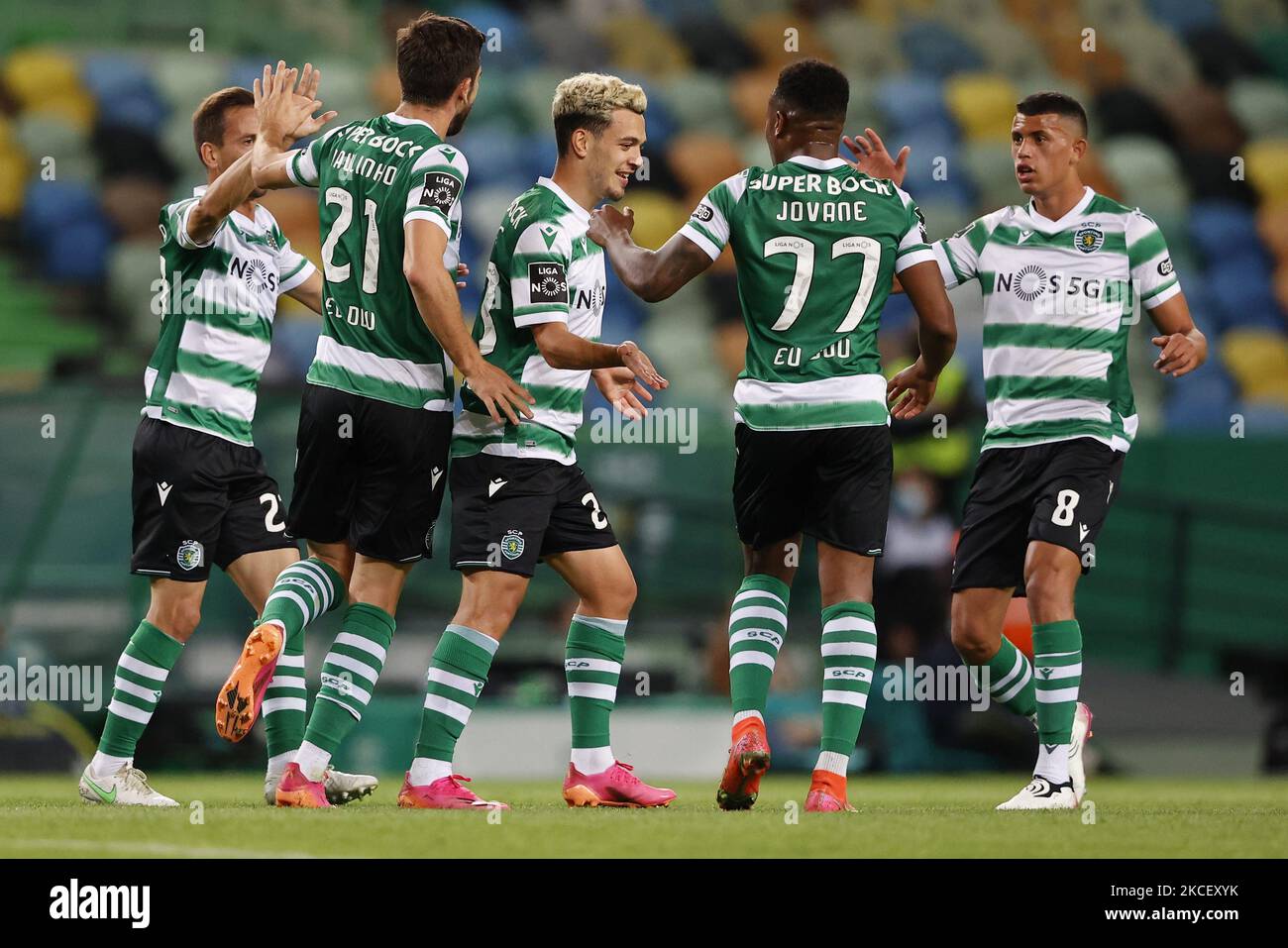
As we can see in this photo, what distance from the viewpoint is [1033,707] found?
626 cm

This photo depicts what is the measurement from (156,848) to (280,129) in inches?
91.9

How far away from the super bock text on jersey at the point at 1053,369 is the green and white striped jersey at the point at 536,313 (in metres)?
1.29

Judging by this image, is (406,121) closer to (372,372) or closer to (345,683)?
(372,372)

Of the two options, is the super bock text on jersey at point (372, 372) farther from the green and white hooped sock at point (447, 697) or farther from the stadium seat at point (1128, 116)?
the stadium seat at point (1128, 116)

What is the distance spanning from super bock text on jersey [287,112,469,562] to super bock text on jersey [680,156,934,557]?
2.86ft

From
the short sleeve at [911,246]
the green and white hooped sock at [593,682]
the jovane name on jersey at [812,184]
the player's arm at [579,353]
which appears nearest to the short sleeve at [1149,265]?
the short sleeve at [911,246]

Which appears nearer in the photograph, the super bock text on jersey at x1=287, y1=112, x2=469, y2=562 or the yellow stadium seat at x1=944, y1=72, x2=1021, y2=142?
the super bock text on jersey at x1=287, y1=112, x2=469, y2=562

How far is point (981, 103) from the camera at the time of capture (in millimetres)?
15500

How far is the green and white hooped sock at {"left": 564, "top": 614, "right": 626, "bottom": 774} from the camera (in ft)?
18.3

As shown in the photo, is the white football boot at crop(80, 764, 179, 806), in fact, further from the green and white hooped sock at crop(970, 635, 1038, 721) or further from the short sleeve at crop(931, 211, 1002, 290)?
the short sleeve at crop(931, 211, 1002, 290)

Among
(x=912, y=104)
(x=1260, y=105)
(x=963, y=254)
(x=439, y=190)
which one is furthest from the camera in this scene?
(x=1260, y=105)

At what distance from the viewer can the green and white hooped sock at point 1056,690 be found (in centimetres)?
552
